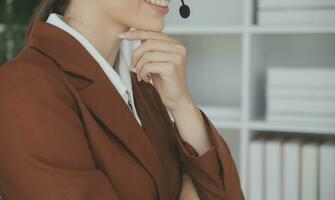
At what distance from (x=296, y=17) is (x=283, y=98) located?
37cm

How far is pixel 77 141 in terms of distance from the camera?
0.88 m

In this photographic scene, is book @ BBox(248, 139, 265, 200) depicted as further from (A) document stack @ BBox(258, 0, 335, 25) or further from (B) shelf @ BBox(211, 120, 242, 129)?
(A) document stack @ BBox(258, 0, 335, 25)

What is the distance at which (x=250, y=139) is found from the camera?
2371 mm

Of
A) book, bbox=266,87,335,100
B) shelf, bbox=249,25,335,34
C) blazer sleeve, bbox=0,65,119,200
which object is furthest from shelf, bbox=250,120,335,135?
blazer sleeve, bbox=0,65,119,200

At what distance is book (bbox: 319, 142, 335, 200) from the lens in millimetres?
2244

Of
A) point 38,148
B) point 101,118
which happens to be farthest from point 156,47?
point 38,148

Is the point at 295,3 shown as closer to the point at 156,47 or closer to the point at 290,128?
the point at 290,128

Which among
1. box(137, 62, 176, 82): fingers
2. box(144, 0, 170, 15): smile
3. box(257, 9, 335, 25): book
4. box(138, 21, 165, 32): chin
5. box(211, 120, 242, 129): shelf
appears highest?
box(144, 0, 170, 15): smile

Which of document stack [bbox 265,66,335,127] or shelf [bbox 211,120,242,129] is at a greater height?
document stack [bbox 265,66,335,127]

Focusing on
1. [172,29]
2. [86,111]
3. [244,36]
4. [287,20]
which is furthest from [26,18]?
[86,111]

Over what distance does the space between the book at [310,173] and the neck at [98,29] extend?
137 cm

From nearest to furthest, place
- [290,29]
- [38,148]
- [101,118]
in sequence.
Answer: [38,148] < [101,118] < [290,29]

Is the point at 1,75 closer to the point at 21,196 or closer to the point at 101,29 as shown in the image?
the point at 21,196

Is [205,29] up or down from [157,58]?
down
